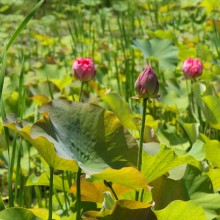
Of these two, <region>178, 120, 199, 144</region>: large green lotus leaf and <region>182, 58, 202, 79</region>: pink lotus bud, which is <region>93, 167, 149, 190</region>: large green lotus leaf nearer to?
<region>178, 120, 199, 144</region>: large green lotus leaf

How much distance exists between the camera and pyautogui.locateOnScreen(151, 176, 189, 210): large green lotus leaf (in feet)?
2.99

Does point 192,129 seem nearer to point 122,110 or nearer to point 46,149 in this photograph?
point 122,110

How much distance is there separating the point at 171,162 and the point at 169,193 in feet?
0.28

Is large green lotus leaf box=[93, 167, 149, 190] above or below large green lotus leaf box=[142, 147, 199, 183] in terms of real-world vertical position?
above

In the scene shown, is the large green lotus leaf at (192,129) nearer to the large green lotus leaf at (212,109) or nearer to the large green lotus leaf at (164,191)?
the large green lotus leaf at (212,109)

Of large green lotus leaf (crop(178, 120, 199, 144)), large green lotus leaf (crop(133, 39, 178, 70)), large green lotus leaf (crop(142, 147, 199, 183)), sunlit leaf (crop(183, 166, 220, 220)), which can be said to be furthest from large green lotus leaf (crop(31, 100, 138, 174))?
large green lotus leaf (crop(133, 39, 178, 70))

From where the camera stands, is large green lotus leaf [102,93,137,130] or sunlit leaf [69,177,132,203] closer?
sunlit leaf [69,177,132,203]

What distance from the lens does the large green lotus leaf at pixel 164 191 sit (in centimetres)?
91

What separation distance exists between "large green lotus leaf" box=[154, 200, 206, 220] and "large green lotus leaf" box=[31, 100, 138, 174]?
0.36 ft

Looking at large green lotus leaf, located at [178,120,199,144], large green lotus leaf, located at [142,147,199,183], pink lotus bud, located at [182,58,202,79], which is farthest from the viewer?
pink lotus bud, located at [182,58,202,79]

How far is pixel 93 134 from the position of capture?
875mm

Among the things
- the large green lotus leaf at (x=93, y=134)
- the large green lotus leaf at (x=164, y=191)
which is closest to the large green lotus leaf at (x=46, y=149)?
the large green lotus leaf at (x=93, y=134)

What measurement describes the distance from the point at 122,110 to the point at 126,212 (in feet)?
2.10

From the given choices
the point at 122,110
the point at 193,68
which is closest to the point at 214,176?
the point at 122,110
